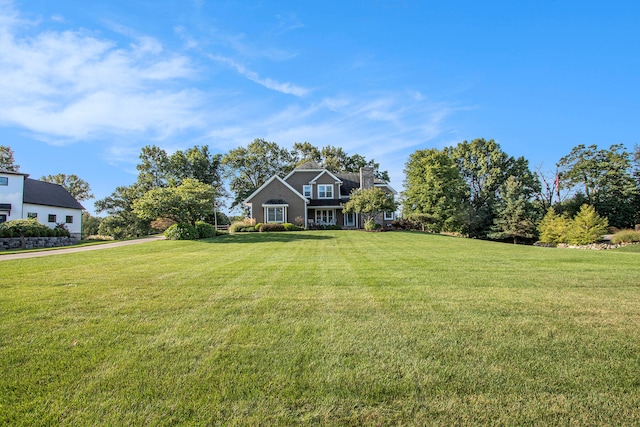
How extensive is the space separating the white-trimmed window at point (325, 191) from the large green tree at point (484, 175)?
14.5 metres

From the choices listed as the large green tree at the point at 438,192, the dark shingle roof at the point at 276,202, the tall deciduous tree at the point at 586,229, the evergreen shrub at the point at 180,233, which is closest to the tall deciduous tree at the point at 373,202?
the large green tree at the point at 438,192

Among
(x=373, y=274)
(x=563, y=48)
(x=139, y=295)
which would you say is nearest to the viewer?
(x=139, y=295)

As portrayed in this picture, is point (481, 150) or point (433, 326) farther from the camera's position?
point (481, 150)

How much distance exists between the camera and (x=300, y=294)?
5.33 metres

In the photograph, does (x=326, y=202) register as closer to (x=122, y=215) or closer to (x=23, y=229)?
(x=23, y=229)

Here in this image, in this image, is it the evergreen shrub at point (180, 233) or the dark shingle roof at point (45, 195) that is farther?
the dark shingle roof at point (45, 195)

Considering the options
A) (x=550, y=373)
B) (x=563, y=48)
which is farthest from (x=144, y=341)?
(x=563, y=48)

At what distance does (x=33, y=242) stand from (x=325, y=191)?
22871 mm

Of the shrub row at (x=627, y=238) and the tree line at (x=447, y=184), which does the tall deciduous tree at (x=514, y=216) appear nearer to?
the tree line at (x=447, y=184)

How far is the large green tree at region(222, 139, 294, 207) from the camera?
1713 inches

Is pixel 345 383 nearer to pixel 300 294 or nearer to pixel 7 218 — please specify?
pixel 300 294

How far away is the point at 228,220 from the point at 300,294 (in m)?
42.6

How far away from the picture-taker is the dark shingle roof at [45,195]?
2800 cm

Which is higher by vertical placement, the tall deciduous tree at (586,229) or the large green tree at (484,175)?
the large green tree at (484,175)
